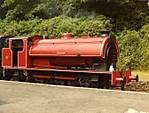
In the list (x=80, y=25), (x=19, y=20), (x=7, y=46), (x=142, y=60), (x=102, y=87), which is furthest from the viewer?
(x=19, y=20)

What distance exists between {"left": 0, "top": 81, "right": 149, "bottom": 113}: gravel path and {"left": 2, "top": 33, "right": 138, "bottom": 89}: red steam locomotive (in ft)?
7.61

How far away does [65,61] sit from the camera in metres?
19.7

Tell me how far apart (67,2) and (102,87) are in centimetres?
1334

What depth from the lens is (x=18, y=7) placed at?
Answer: 34250 mm

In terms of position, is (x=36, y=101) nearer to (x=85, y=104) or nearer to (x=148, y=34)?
(x=85, y=104)

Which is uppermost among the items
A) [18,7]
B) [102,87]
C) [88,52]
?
[18,7]

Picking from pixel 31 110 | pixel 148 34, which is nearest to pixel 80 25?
pixel 148 34

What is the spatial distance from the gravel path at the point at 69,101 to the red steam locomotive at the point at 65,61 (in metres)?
2.32

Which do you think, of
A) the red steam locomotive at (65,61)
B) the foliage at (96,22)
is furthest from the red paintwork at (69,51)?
the foliage at (96,22)

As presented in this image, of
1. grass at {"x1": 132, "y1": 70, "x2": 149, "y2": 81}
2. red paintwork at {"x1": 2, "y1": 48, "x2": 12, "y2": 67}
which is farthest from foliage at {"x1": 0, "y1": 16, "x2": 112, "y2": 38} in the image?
red paintwork at {"x1": 2, "y1": 48, "x2": 12, "y2": 67}

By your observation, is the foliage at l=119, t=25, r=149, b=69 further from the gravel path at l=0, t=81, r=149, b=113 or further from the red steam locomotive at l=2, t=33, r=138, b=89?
the gravel path at l=0, t=81, r=149, b=113

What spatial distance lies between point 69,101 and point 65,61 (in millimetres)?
6962

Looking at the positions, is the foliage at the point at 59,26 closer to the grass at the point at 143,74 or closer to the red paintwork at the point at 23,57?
the grass at the point at 143,74

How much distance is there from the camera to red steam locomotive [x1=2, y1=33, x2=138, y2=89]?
17844 millimetres
